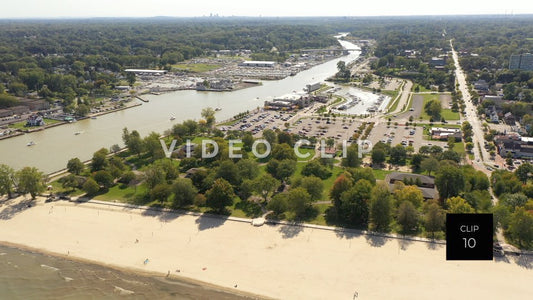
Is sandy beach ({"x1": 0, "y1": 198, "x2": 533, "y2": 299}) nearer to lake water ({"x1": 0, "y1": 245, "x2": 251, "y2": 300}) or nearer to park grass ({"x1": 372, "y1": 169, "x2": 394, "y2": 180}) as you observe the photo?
lake water ({"x1": 0, "y1": 245, "x2": 251, "y2": 300})

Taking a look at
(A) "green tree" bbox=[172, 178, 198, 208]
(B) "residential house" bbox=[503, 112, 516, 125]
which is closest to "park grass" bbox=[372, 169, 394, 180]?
(A) "green tree" bbox=[172, 178, 198, 208]

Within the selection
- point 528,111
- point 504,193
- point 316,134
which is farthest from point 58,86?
point 528,111

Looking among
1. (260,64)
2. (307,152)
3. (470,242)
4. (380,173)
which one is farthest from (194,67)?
(470,242)

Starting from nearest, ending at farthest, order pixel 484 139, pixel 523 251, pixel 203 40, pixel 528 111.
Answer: pixel 523 251, pixel 484 139, pixel 528 111, pixel 203 40

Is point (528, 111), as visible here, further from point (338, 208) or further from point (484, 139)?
point (338, 208)

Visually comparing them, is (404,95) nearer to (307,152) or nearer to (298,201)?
(307,152)

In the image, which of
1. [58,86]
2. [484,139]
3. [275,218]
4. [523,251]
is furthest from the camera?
[58,86]
